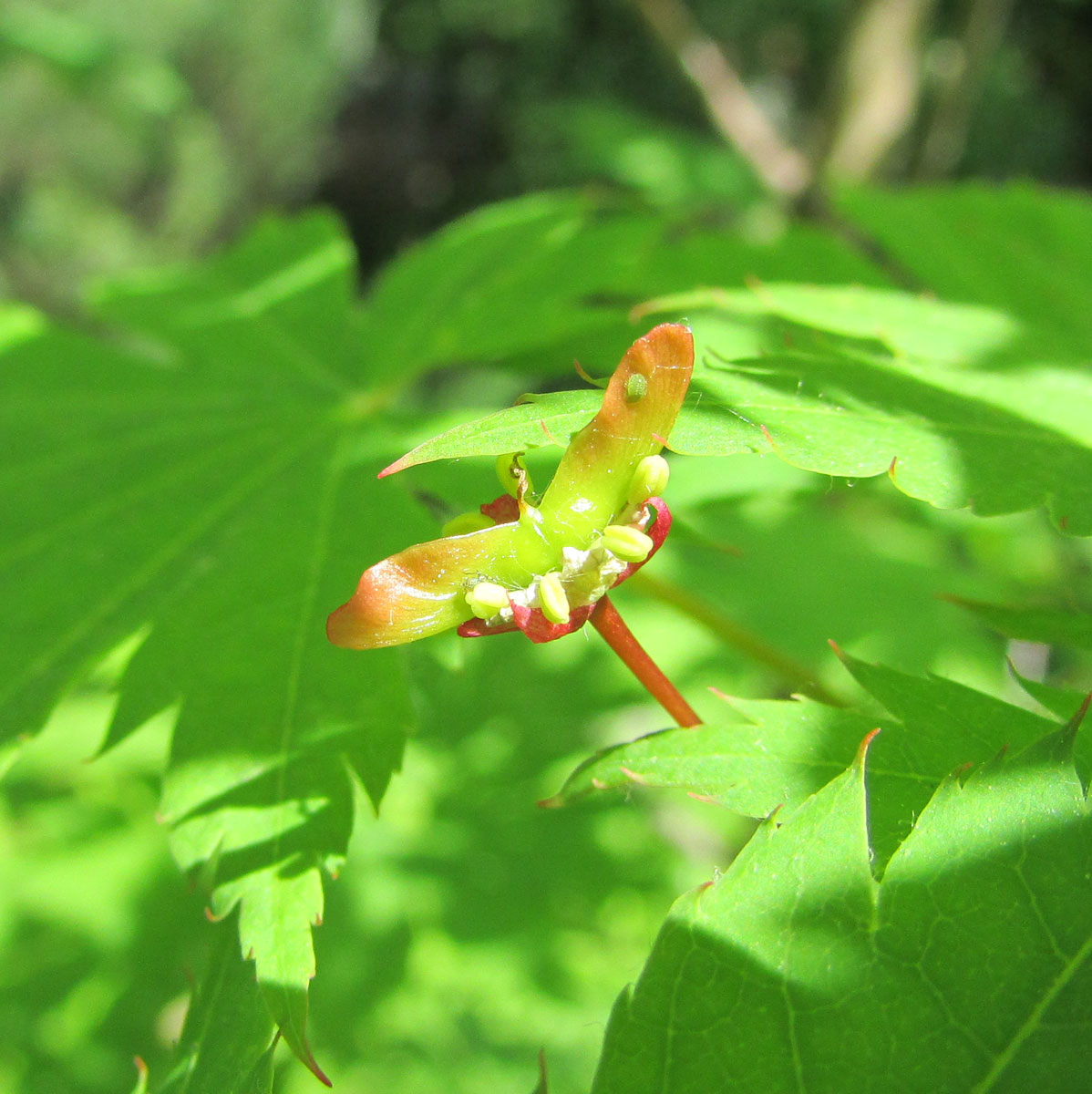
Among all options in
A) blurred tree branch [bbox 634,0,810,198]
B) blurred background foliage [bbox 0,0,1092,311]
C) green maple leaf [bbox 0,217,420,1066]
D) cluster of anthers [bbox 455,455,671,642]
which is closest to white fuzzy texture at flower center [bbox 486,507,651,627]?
cluster of anthers [bbox 455,455,671,642]

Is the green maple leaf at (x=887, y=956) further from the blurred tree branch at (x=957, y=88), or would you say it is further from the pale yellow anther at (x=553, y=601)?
the blurred tree branch at (x=957, y=88)

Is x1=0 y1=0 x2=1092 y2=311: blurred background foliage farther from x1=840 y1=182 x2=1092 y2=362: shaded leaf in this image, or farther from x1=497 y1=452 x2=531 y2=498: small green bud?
x1=497 y1=452 x2=531 y2=498: small green bud

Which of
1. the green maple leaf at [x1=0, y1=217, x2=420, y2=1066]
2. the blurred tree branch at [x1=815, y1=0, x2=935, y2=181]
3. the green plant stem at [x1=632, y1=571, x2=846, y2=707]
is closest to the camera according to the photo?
the green maple leaf at [x1=0, y1=217, x2=420, y2=1066]

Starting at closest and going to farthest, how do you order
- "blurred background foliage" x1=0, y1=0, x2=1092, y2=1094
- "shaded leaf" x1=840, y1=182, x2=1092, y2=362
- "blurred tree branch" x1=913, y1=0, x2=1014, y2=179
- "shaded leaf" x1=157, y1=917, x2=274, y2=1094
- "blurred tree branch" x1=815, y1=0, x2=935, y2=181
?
"shaded leaf" x1=157, y1=917, x2=274, y2=1094
"shaded leaf" x1=840, y1=182, x2=1092, y2=362
"blurred background foliage" x1=0, y1=0, x2=1092, y2=1094
"blurred tree branch" x1=815, y1=0, x2=935, y2=181
"blurred tree branch" x1=913, y1=0, x2=1014, y2=179

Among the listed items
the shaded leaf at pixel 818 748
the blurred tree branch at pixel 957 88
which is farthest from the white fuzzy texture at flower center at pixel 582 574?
the blurred tree branch at pixel 957 88

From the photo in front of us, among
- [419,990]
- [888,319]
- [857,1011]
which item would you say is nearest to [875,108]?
[888,319]

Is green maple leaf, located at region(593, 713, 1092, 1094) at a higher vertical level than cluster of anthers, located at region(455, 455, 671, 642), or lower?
lower

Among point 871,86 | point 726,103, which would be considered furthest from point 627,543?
point 726,103
